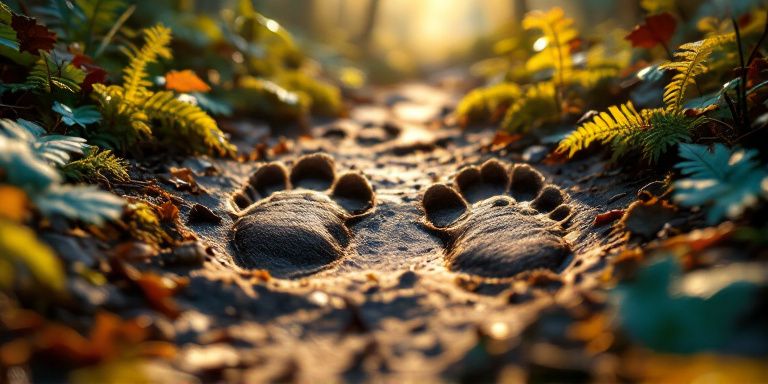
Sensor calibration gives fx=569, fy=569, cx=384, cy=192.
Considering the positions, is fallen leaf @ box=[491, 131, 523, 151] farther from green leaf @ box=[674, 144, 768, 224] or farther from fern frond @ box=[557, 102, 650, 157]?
green leaf @ box=[674, 144, 768, 224]

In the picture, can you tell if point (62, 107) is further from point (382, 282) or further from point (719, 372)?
point (719, 372)

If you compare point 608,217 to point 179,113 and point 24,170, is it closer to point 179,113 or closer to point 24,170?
point 24,170

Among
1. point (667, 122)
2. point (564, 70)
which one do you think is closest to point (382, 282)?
point (667, 122)

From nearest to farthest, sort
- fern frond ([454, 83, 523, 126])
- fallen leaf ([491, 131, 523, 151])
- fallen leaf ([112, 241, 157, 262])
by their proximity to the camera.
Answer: fallen leaf ([112, 241, 157, 262]) → fallen leaf ([491, 131, 523, 151]) → fern frond ([454, 83, 523, 126])

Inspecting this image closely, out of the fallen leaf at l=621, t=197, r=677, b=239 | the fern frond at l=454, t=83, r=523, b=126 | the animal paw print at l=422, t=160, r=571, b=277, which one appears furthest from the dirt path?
the fern frond at l=454, t=83, r=523, b=126

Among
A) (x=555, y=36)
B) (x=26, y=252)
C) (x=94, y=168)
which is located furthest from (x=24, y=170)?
(x=555, y=36)
